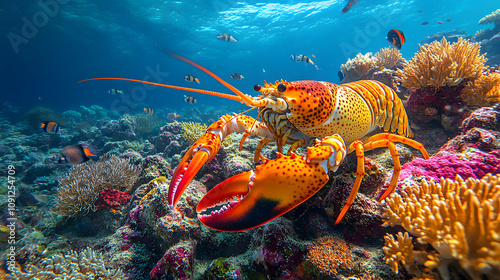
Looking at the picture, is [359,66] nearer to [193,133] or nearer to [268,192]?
[193,133]

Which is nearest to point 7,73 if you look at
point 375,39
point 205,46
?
point 205,46

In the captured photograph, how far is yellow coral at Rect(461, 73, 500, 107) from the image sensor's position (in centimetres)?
330

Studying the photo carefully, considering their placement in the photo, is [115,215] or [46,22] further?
Result: [46,22]

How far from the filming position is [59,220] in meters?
4.19

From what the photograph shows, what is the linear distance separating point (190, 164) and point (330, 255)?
5.68 feet

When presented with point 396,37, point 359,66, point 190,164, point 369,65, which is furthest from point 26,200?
point 396,37

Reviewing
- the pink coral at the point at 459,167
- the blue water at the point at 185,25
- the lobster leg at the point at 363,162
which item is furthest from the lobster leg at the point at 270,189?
the blue water at the point at 185,25

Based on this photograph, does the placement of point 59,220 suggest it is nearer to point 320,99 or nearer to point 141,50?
point 320,99

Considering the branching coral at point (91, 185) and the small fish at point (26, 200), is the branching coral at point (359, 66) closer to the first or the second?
the branching coral at point (91, 185)

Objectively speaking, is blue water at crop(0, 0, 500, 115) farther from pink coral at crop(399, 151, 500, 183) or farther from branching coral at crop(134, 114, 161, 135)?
pink coral at crop(399, 151, 500, 183)

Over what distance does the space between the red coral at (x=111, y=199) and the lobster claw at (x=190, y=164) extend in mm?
2990

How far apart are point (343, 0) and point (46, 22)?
40.4m

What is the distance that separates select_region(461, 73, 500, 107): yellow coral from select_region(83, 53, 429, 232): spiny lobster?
3.37 ft

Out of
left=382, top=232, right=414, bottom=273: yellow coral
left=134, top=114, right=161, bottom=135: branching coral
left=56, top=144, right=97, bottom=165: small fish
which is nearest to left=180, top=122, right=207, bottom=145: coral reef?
left=56, top=144, right=97, bottom=165: small fish
